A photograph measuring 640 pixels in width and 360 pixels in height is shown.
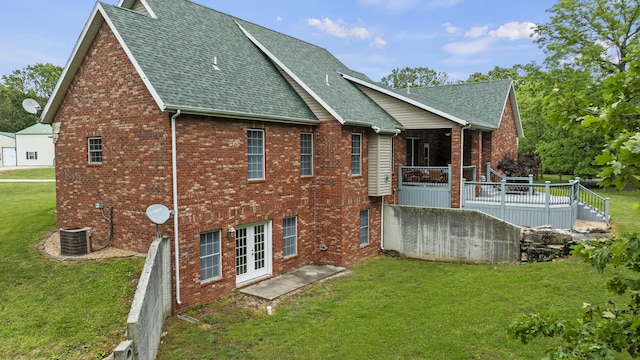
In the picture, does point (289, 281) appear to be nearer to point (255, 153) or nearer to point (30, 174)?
point (255, 153)

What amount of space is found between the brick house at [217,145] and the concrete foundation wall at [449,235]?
0.80m

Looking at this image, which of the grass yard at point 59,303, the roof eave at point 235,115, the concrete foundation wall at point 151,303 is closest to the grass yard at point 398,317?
the concrete foundation wall at point 151,303

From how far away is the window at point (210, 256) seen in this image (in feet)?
36.9

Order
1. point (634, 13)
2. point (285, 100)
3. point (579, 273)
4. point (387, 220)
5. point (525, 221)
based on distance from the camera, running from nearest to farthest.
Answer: point (579, 273) → point (285, 100) → point (525, 221) → point (387, 220) → point (634, 13)

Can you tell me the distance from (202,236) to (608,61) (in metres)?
30.6

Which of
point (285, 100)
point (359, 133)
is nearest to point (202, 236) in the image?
point (285, 100)

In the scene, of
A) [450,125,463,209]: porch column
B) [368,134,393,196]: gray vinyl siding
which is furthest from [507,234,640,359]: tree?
[450,125,463,209]: porch column

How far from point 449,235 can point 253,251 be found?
761 cm

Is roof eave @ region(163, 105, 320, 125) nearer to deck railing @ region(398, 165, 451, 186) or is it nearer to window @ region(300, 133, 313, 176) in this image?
window @ region(300, 133, 313, 176)

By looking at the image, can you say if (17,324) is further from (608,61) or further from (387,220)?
(608,61)

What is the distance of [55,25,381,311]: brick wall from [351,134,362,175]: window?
0.57 meters

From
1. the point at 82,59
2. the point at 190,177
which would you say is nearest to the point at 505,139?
the point at 190,177

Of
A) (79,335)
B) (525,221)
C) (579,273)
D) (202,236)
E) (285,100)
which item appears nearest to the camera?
(79,335)

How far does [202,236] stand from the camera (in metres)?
11.2
